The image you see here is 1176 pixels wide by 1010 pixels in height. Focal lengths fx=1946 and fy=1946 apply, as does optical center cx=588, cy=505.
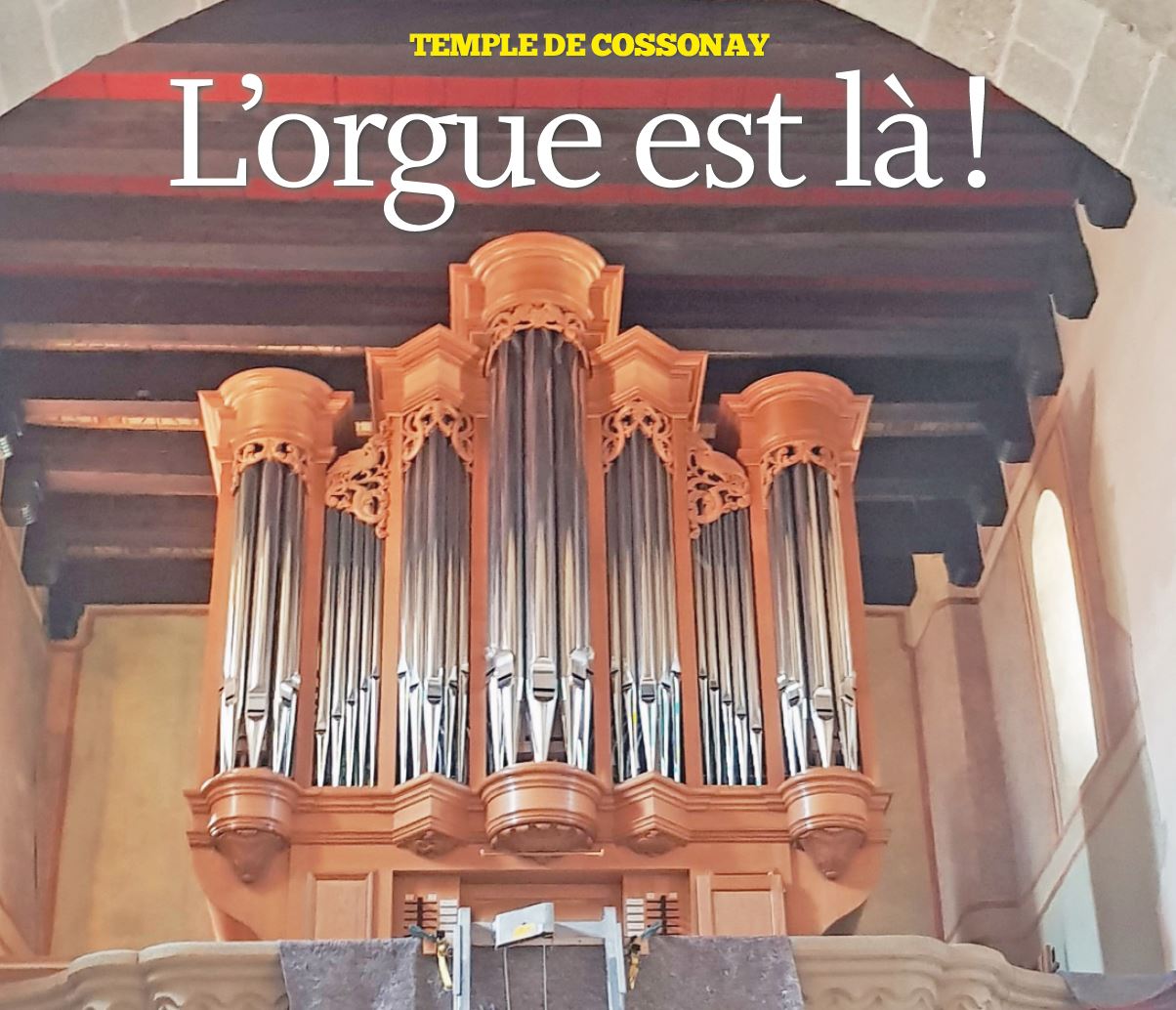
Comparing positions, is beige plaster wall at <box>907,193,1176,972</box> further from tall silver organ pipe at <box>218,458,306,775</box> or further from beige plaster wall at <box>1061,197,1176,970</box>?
tall silver organ pipe at <box>218,458,306,775</box>

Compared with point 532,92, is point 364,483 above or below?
below

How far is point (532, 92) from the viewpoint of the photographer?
25.8 feet

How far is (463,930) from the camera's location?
6137 millimetres

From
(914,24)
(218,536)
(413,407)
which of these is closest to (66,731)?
(218,536)

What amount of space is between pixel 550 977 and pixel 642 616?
7.06 ft

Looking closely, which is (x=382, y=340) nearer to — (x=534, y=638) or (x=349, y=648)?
(x=349, y=648)

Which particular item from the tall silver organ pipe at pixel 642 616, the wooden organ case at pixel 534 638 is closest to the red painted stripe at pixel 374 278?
the wooden organ case at pixel 534 638

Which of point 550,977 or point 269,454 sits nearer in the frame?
point 550,977

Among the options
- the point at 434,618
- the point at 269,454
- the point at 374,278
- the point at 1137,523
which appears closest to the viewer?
the point at 1137,523

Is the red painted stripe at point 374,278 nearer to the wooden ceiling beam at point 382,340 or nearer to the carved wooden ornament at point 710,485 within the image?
the wooden ceiling beam at point 382,340

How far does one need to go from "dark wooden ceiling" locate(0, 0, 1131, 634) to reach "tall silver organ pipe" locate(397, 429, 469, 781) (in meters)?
0.88

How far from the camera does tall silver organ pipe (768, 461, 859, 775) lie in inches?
310

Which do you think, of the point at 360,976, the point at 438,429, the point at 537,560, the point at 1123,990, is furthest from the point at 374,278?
the point at 1123,990

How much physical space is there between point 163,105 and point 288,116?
0.50 metres
